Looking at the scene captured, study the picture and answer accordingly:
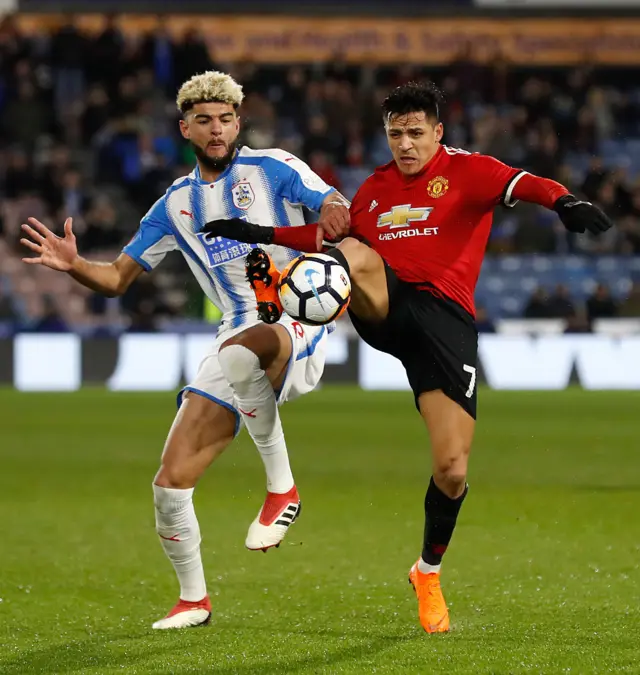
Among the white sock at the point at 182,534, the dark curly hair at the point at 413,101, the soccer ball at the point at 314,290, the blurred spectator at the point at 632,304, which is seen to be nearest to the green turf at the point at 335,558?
the white sock at the point at 182,534

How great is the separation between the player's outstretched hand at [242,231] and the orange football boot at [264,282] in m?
0.29

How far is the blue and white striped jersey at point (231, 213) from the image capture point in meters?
6.16

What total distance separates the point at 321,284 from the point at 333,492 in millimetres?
5039

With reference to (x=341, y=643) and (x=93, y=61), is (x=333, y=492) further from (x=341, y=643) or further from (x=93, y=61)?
(x=93, y=61)

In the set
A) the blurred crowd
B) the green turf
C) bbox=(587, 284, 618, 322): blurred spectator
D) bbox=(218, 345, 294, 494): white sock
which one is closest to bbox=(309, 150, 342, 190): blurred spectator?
the blurred crowd

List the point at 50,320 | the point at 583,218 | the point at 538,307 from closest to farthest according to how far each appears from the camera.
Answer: the point at 583,218, the point at 50,320, the point at 538,307

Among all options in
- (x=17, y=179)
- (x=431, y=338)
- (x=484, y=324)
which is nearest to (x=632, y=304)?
(x=484, y=324)

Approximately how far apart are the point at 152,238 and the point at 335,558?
7.18ft

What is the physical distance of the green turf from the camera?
17.0 feet

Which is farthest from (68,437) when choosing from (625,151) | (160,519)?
(625,151)

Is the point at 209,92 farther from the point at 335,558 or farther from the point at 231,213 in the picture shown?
the point at 335,558

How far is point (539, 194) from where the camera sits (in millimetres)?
5496

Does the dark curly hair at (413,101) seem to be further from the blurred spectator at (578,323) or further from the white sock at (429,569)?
the blurred spectator at (578,323)

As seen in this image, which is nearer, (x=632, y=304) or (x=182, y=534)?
(x=182, y=534)
